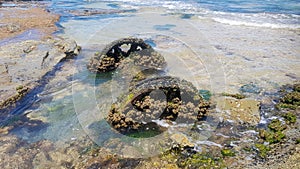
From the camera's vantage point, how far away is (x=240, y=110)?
7328mm

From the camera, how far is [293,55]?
1244 centimetres

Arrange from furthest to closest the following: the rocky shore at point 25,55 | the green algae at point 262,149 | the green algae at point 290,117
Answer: the rocky shore at point 25,55
the green algae at point 290,117
the green algae at point 262,149

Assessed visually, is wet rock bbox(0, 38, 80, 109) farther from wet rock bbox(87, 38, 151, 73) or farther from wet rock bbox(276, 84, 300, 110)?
wet rock bbox(276, 84, 300, 110)

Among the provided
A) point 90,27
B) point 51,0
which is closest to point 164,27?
point 90,27

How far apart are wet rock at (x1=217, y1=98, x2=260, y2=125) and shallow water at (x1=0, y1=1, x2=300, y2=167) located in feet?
1.14

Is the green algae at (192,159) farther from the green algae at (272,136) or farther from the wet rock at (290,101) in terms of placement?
the wet rock at (290,101)

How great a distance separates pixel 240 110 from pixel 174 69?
→ 12.2 ft

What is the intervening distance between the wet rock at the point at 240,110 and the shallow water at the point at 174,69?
348 millimetres

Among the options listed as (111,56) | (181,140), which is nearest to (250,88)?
(181,140)

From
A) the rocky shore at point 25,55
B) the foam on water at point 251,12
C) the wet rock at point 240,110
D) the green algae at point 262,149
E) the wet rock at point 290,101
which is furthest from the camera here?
the foam on water at point 251,12

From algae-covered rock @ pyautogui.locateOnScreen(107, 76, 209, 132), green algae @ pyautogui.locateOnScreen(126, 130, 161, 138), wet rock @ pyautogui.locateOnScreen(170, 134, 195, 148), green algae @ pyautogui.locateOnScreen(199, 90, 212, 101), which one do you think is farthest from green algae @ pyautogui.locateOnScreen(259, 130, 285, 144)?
green algae @ pyautogui.locateOnScreen(126, 130, 161, 138)

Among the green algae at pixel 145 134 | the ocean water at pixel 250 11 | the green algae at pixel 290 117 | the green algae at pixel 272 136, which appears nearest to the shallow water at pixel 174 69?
the green algae at pixel 145 134

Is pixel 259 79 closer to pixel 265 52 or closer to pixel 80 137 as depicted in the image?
pixel 265 52

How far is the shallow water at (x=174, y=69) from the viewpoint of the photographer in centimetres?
659
